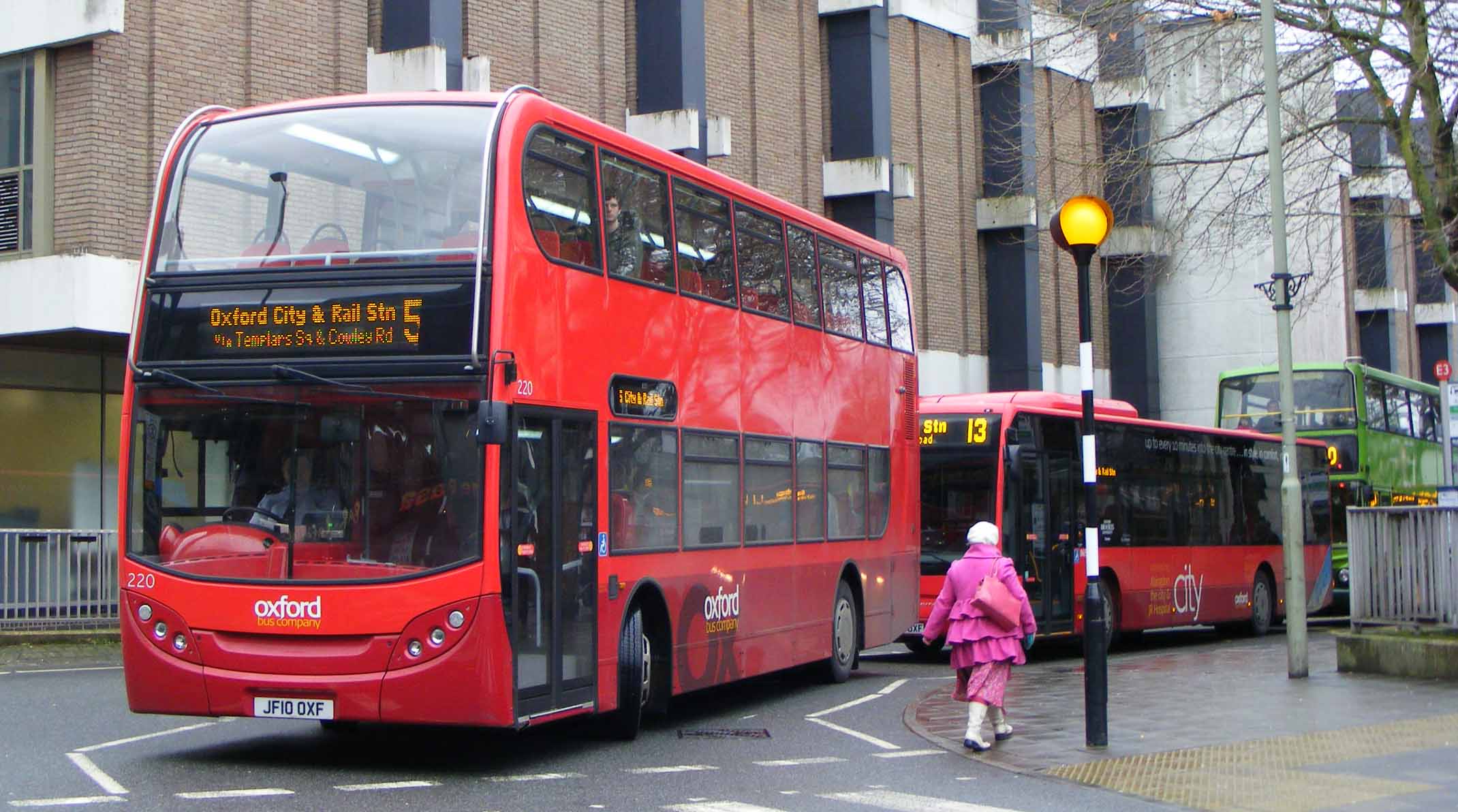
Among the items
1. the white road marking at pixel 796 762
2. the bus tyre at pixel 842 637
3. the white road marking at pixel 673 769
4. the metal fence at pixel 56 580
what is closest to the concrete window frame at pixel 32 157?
the metal fence at pixel 56 580

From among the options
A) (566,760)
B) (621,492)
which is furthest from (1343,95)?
(566,760)

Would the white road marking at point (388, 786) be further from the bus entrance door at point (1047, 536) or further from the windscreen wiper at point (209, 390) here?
the bus entrance door at point (1047, 536)

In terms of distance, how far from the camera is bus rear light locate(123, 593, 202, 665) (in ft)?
32.6

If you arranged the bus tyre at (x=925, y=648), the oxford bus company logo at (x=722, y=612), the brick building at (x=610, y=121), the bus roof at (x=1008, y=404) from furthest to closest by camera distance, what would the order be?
1. the bus tyre at (x=925, y=648)
2. the brick building at (x=610, y=121)
3. the bus roof at (x=1008, y=404)
4. the oxford bus company logo at (x=722, y=612)

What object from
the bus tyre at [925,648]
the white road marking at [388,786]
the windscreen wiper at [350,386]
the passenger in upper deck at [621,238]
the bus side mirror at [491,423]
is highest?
the passenger in upper deck at [621,238]

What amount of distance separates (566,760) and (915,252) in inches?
947

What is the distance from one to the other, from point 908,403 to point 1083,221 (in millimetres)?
6171

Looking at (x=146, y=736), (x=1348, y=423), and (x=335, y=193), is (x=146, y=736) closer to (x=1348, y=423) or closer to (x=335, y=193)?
(x=335, y=193)

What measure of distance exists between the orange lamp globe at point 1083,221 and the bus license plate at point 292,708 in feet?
19.2

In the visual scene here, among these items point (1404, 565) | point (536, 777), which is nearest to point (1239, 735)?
point (1404, 565)

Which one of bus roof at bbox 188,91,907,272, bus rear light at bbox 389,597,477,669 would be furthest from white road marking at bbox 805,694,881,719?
bus rear light at bbox 389,597,477,669

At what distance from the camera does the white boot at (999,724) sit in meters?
11.6

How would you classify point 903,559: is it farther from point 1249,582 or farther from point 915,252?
point 915,252

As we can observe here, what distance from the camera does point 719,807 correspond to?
8969 millimetres
